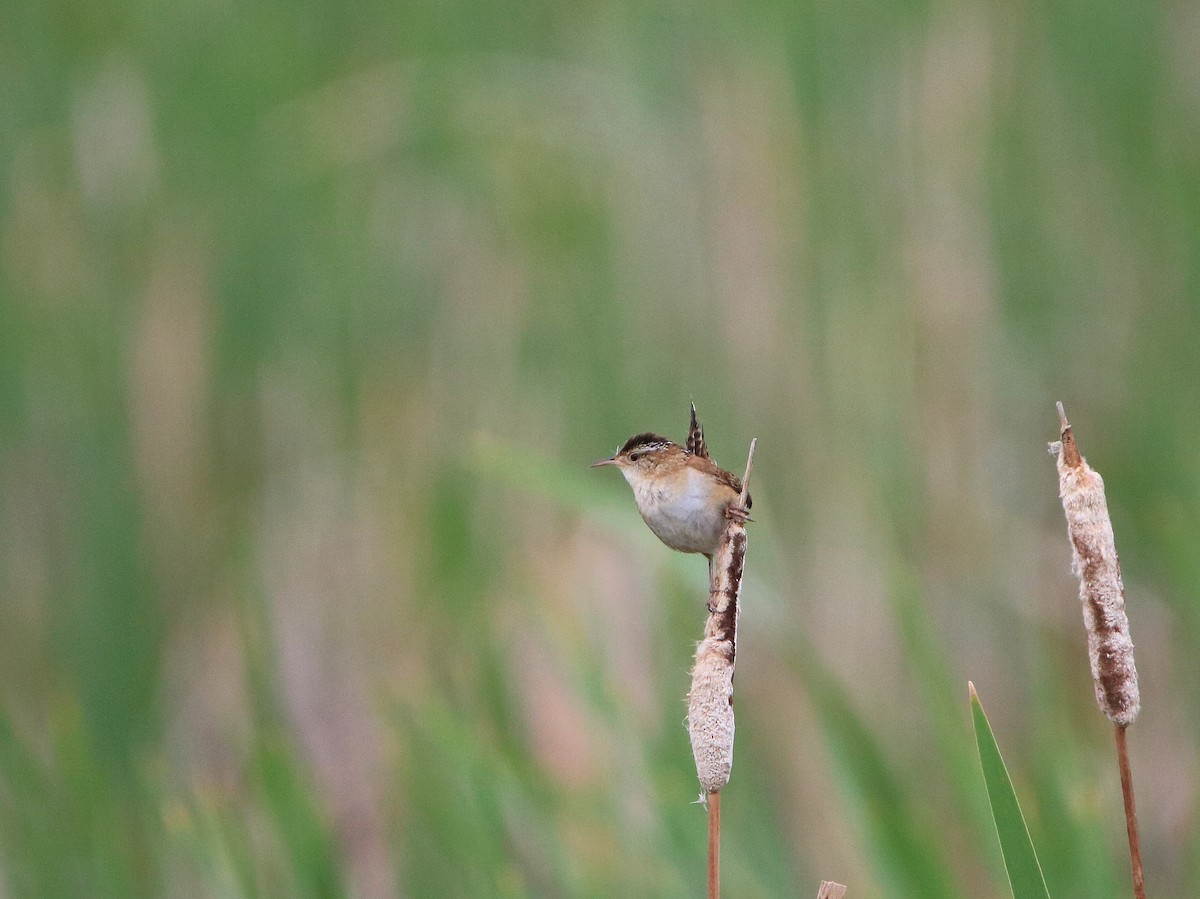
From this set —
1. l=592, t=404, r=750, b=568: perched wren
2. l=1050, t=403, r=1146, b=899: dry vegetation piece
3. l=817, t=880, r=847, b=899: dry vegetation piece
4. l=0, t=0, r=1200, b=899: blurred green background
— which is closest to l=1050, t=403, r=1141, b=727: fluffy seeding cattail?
l=1050, t=403, r=1146, b=899: dry vegetation piece

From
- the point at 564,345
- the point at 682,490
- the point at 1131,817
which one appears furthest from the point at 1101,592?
the point at 564,345

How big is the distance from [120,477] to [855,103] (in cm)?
183

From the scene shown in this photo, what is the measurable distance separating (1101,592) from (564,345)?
8.30 ft

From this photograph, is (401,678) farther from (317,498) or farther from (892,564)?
(892,564)

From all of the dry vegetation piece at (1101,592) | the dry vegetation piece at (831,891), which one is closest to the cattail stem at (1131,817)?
the dry vegetation piece at (1101,592)

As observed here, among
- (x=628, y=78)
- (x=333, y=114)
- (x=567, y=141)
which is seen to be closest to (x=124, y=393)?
(x=333, y=114)

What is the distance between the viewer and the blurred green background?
2.88m

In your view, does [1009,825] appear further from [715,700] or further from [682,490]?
[682,490]

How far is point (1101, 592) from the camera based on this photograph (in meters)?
0.70

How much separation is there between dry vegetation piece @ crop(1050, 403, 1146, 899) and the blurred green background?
1935mm

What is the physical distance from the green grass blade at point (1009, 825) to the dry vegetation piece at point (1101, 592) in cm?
8

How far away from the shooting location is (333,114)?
326 cm

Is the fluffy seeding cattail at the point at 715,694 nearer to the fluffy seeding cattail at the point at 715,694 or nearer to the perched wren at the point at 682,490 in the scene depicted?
the fluffy seeding cattail at the point at 715,694

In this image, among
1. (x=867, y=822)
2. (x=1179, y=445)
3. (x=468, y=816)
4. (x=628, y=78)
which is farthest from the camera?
(x=628, y=78)
